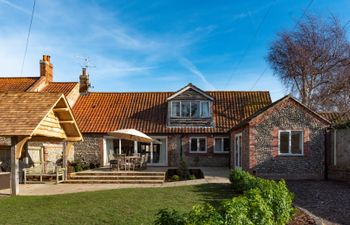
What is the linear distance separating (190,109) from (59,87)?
11.0 meters

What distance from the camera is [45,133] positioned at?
1549cm

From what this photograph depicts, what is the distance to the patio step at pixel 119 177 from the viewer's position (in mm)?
18328

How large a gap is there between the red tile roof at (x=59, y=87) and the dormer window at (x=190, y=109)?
8.45 metres

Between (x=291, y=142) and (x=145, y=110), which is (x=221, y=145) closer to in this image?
(x=145, y=110)

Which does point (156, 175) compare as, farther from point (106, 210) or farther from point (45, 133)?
point (106, 210)

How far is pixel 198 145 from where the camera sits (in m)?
26.5

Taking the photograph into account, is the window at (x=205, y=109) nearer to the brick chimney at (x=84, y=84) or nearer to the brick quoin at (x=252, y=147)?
the brick quoin at (x=252, y=147)

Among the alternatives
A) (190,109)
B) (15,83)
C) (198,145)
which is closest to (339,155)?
(198,145)

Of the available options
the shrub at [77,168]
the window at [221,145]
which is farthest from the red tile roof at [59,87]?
the window at [221,145]

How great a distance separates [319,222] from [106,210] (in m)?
5.47

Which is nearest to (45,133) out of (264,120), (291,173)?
(264,120)

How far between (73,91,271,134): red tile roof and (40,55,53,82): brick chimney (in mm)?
3414

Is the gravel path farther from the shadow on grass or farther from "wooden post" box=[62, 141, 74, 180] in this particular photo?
"wooden post" box=[62, 141, 74, 180]

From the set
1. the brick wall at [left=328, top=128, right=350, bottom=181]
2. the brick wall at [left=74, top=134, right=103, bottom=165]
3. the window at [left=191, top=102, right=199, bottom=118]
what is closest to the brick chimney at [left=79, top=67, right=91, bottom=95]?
the brick wall at [left=74, top=134, right=103, bottom=165]
